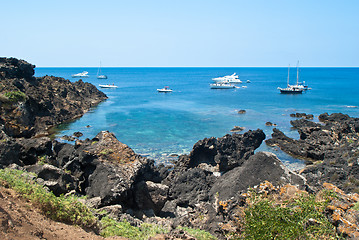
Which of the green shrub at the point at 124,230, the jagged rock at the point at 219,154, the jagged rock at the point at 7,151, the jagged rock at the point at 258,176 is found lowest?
the jagged rock at the point at 219,154

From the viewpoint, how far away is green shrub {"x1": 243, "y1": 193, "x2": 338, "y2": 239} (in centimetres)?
741

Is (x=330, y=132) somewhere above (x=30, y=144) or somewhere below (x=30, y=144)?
below

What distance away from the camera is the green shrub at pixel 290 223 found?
741 centimetres

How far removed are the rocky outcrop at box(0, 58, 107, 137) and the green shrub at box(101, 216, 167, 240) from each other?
18.5 metres

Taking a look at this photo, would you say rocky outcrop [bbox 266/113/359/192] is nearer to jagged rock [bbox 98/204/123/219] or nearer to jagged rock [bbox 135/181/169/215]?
jagged rock [bbox 135/181/169/215]

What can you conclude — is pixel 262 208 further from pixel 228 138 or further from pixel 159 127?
pixel 159 127

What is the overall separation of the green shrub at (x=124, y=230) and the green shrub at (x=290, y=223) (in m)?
3.24

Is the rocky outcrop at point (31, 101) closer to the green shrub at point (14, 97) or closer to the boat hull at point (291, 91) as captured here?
the green shrub at point (14, 97)

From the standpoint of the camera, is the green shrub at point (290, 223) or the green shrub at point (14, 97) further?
the green shrub at point (14, 97)

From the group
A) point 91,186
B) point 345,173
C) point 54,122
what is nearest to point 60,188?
point 91,186

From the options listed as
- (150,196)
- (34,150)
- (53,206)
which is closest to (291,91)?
(150,196)

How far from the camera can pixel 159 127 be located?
4616 centimetres

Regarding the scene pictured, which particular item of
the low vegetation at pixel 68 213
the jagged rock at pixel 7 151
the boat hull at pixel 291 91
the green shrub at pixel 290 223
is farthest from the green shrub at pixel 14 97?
the boat hull at pixel 291 91

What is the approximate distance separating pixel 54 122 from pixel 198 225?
39.2 metres
